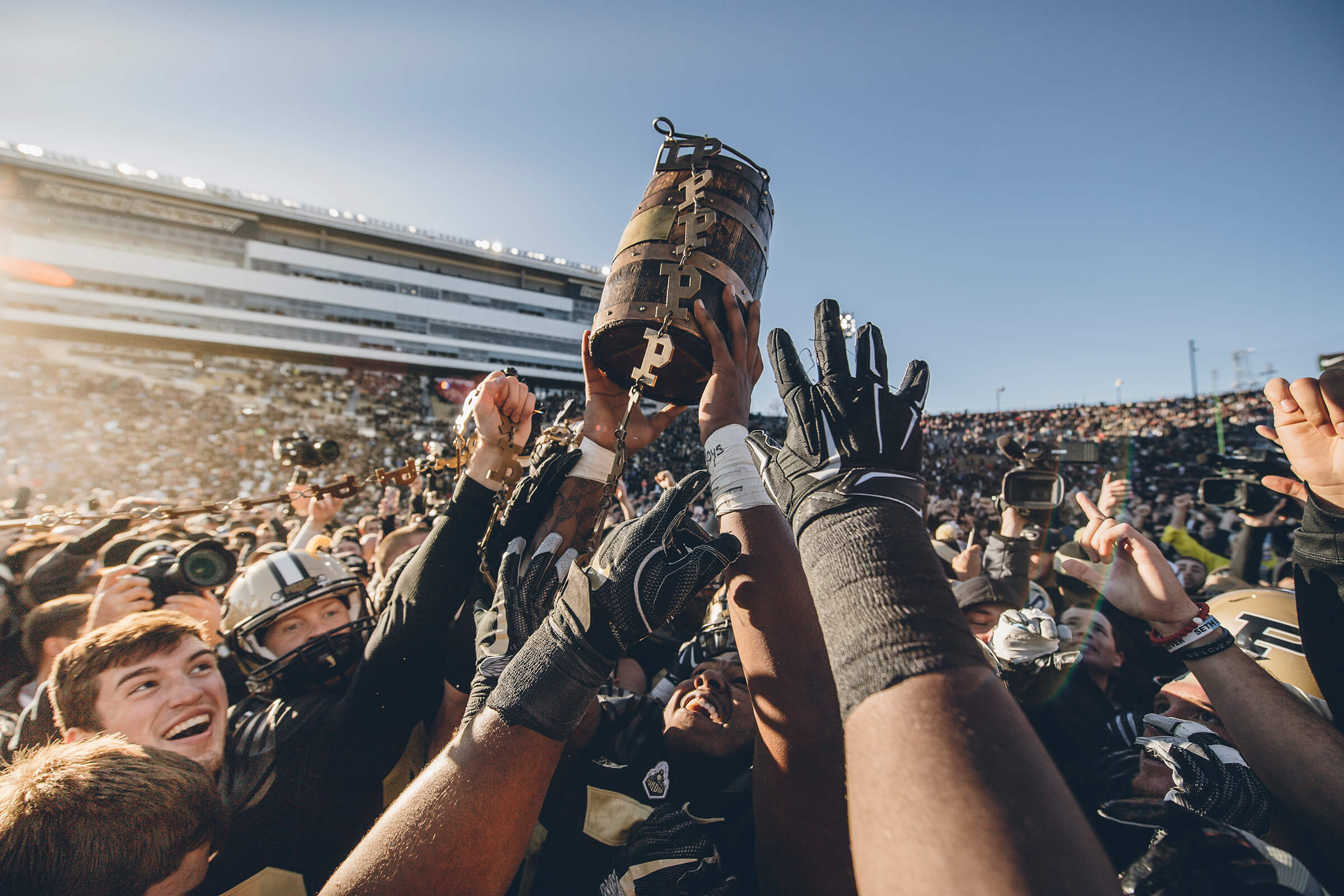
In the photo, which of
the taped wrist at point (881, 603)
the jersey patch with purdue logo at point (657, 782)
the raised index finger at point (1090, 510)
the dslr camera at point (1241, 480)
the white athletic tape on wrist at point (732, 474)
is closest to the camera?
the taped wrist at point (881, 603)

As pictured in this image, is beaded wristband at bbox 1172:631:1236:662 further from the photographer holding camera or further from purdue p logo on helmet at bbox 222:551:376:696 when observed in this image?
the photographer holding camera

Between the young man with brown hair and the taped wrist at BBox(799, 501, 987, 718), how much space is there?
6.04ft

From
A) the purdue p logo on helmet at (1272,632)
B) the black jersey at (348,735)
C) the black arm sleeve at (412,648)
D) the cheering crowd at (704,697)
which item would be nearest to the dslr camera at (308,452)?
the cheering crowd at (704,697)

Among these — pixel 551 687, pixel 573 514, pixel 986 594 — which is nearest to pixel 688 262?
pixel 573 514

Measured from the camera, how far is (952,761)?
0.76 metres

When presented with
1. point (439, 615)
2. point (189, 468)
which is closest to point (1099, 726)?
point (439, 615)

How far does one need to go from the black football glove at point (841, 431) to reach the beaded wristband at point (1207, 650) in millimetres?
1401

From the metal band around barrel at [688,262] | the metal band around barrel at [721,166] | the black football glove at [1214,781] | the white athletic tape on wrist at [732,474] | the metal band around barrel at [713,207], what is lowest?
the black football glove at [1214,781]

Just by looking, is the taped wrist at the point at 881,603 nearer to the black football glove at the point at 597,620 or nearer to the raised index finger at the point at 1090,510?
the black football glove at the point at 597,620

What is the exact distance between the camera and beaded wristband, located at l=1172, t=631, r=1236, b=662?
5.79 feet

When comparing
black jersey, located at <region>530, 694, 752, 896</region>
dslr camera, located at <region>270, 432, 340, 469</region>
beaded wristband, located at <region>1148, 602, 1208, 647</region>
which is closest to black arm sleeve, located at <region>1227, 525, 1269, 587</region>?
beaded wristband, located at <region>1148, 602, 1208, 647</region>

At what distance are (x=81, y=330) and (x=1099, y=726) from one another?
46541 mm

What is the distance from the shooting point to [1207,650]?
1778 millimetres

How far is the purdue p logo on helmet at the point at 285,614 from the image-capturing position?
2703 mm
